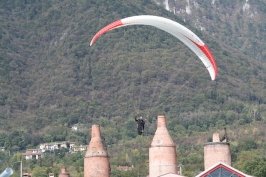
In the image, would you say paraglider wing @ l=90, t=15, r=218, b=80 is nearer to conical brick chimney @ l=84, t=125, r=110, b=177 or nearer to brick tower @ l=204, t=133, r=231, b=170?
conical brick chimney @ l=84, t=125, r=110, b=177

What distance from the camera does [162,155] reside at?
278 ft

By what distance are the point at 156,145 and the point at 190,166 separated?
73.9 m

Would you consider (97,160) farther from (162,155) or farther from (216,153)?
(216,153)

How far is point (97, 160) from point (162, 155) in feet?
18.9

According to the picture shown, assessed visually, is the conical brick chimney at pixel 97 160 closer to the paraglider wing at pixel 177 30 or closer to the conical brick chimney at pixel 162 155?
the conical brick chimney at pixel 162 155

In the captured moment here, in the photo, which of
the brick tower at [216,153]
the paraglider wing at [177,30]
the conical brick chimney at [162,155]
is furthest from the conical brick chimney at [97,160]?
the paraglider wing at [177,30]

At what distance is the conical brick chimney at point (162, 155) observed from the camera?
8400cm

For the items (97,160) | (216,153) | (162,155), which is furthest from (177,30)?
(216,153)

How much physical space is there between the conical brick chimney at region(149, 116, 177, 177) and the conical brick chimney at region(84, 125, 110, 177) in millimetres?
4421

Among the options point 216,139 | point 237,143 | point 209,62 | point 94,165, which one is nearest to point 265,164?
point 216,139

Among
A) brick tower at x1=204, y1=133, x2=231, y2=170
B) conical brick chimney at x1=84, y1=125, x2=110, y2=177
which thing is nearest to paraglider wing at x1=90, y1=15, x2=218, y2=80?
conical brick chimney at x1=84, y1=125, x2=110, y2=177

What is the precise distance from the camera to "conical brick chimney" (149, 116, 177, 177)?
84.0m

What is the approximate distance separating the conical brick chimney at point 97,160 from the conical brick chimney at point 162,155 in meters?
4.42

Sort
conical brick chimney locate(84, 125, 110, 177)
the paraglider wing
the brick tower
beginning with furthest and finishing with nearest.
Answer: the brick tower, conical brick chimney locate(84, 125, 110, 177), the paraglider wing
